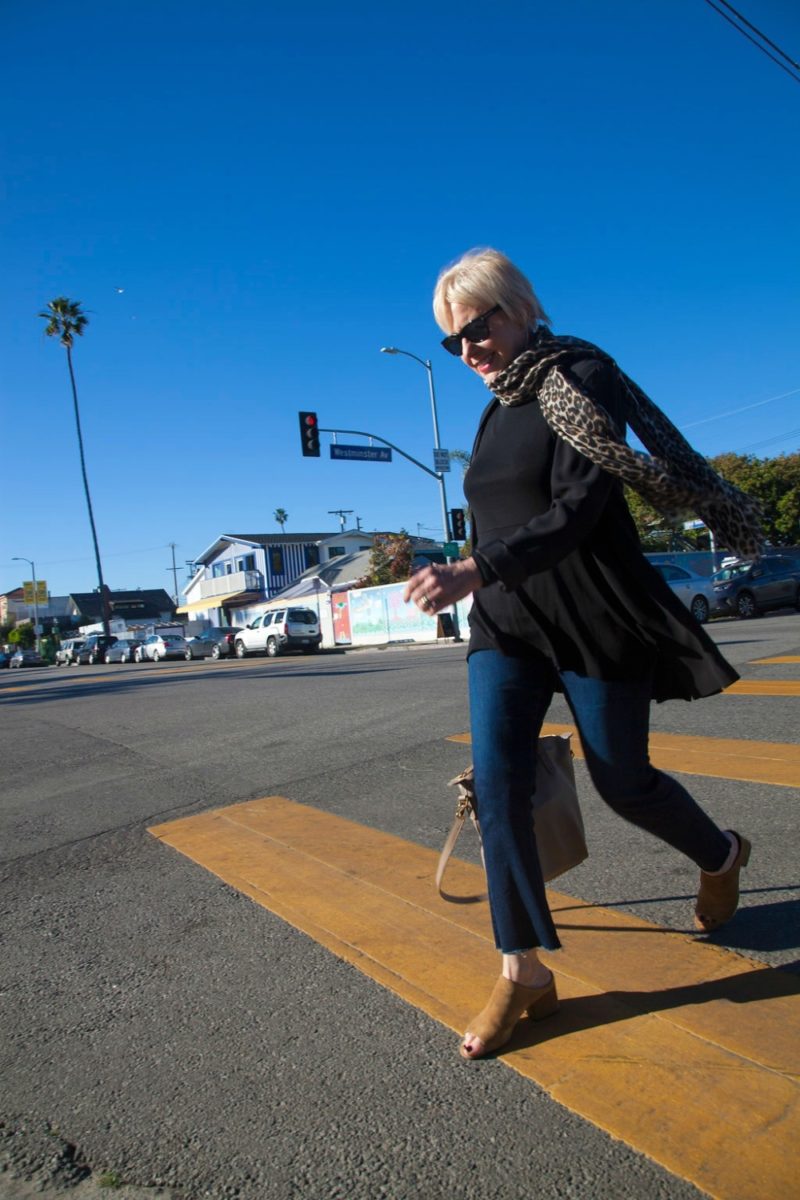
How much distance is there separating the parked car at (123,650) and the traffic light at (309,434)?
2123 cm

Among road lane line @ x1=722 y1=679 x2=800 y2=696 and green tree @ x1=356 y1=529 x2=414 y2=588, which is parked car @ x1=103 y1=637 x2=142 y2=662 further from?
road lane line @ x1=722 y1=679 x2=800 y2=696

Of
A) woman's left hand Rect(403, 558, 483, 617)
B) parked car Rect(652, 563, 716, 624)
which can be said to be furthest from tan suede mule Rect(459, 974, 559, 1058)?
parked car Rect(652, 563, 716, 624)

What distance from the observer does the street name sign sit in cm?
2772

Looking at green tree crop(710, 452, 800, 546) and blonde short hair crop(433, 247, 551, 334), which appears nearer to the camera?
blonde short hair crop(433, 247, 551, 334)

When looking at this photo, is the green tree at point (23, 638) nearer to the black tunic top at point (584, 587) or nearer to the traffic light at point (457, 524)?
the traffic light at point (457, 524)

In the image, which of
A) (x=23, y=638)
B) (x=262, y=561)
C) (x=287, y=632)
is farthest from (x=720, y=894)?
(x=23, y=638)

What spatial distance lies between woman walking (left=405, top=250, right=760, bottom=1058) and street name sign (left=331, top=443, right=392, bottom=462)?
25782mm

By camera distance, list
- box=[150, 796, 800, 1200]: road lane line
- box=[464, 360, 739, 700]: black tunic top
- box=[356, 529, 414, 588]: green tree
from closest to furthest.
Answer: box=[150, 796, 800, 1200]: road lane line, box=[464, 360, 739, 700]: black tunic top, box=[356, 529, 414, 588]: green tree

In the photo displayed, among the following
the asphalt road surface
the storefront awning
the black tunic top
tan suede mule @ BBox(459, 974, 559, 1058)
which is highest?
the storefront awning

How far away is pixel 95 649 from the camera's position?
49.7m

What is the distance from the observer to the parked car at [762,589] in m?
21.0

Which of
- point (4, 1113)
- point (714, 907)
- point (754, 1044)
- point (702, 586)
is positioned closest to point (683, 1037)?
point (754, 1044)

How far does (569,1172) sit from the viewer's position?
1.63 m

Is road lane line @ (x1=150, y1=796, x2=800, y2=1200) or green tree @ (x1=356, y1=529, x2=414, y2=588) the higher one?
green tree @ (x1=356, y1=529, x2=414, y2=588)
